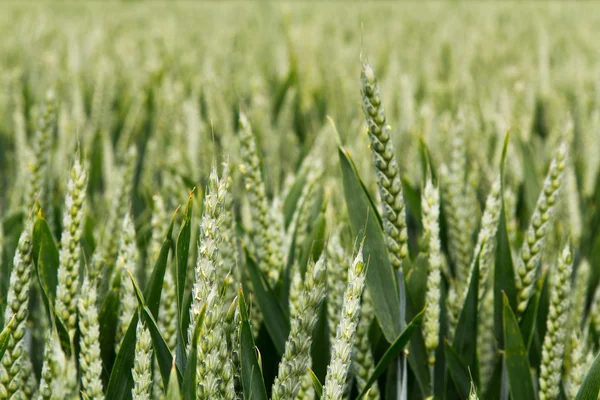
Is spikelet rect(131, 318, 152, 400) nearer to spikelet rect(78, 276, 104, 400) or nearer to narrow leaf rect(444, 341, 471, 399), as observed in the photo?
spikelet rect(78, 276, 104, 400)

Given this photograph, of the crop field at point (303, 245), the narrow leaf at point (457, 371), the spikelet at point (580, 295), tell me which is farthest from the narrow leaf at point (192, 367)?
the spikelet at point (580, 295)

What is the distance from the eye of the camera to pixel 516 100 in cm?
161

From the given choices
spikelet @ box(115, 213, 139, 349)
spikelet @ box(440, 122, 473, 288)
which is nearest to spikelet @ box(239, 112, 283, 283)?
spikelet @ box(115, 213, 139, 349)

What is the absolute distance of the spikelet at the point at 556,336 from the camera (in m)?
0.70

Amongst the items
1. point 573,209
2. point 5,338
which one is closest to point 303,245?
point 5,338

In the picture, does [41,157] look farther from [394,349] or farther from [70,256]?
[394,349]

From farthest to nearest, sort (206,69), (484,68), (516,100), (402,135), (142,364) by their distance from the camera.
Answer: (484,68) < (206,69) < (516,100) < (402,135) < (142,364)

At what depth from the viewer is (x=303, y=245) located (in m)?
0.90

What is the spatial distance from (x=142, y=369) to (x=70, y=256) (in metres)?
0.18

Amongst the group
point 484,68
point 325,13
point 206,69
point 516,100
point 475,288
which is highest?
point 325,13

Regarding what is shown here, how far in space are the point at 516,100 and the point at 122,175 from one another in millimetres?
1100

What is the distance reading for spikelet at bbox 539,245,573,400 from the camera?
699mm

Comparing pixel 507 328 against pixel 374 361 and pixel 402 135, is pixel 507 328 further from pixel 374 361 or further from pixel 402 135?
pixel 402 135

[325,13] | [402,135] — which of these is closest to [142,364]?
[402,135]
